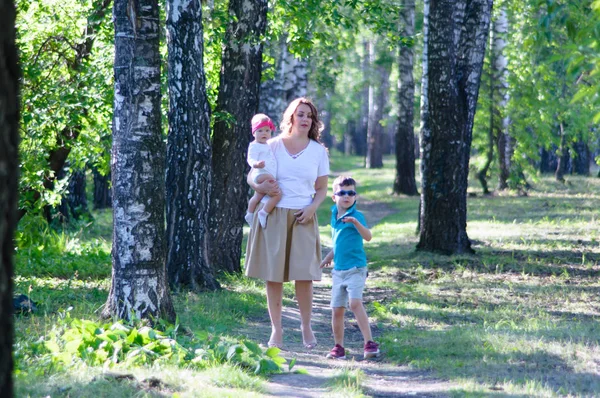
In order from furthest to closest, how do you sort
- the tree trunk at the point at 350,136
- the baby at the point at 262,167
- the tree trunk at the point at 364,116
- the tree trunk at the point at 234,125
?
1. the tree trunk at the point at 350,136
2. the tree trunk at the point at 364,116
3. the tree trunk at the point at 234,125
4. the baby at the point at 262,167

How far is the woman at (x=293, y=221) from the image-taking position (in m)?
7.82

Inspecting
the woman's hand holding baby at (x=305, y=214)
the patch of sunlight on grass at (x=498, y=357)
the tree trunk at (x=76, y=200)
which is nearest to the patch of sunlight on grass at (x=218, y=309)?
the woman's hand holding baby at (x=305, y=214)

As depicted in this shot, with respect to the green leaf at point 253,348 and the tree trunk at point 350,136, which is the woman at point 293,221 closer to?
the green leaf at point 253,348

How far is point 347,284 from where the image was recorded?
759 cm

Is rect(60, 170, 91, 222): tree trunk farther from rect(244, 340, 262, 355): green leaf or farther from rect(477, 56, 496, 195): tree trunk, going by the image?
rect(244, 340, 262, 355): green leaf

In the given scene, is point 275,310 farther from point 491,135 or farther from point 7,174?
point 491,135

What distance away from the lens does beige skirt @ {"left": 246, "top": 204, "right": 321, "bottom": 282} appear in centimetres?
782

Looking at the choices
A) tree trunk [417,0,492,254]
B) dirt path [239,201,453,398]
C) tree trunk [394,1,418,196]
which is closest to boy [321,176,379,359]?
dirt path [239,201,453,398]

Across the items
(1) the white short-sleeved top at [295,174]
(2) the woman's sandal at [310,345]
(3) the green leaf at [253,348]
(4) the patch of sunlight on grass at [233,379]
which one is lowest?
(2) the woman's sandal at [310,345]

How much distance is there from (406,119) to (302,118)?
21.9 meters

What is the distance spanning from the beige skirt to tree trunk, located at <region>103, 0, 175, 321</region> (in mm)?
962

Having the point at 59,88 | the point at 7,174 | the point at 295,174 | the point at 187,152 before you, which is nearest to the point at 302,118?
the point at 295,174

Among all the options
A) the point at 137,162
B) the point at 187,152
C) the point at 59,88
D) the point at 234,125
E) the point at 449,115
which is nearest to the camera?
the point at 137,162

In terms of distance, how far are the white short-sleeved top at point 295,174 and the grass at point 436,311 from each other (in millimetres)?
1410
